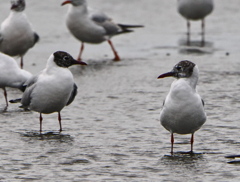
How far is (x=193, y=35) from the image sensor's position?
58.7 feet

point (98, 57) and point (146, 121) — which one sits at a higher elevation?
point (146, 121)

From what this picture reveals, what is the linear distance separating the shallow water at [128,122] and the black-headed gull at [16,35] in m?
0.58

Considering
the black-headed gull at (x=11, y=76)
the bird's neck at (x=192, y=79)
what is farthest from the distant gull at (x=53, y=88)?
the bird's neck at (x=192, y=79)

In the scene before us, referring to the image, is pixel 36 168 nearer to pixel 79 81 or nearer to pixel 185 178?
pixel 185 178

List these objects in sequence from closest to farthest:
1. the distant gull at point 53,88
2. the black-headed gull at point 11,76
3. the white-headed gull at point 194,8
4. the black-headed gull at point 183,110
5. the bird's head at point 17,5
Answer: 1. the black-headed gull at point 183,110
2. the distant gull at point 53,88
3. the black-headed gull at point 11,76
4. the bird's head at point 17,5
5. the white-headed gull at point 194,8

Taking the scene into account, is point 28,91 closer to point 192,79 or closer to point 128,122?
point 128,122

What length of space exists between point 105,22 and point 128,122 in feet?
21.7

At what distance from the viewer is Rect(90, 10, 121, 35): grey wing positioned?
15.5 m

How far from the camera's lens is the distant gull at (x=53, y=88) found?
Answer: 8867 mm

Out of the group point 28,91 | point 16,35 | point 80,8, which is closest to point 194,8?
point 80,8

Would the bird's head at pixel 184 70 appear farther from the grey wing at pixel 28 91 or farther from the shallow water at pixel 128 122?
the grey wing at pixel 28 91

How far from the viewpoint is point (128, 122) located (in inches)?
374

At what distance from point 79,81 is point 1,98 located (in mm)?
1916

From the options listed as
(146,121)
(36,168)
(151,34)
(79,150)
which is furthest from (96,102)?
(151,34)
